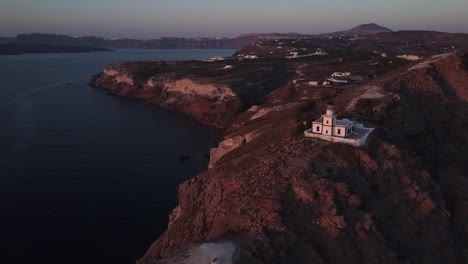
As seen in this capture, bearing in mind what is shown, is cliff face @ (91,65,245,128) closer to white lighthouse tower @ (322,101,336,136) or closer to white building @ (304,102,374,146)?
white building @ (304,102,374,146)

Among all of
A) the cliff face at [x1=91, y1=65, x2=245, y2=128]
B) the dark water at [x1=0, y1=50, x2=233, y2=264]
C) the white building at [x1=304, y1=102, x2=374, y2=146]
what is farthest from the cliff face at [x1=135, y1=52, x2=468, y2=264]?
the cliff face at [x1=91, y1=65, x2=245, y2=128]

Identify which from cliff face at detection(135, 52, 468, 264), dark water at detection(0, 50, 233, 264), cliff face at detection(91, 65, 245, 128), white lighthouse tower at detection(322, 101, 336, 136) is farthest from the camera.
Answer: cliff face at detection(91, 65, 245, 128)

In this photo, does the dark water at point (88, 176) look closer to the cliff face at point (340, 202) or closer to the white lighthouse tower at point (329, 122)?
the cliff face at point (340, 202)

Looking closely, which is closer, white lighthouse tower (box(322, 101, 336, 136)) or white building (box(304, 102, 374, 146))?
white building (box(304, 102, 374, 146))

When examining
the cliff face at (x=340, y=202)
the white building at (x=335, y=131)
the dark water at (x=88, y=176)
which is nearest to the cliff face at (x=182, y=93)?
the dark water at (x=88, y=176)

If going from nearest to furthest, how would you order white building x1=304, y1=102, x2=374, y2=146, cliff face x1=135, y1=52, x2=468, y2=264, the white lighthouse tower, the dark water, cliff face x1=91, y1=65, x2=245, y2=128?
cliff face x1=135, y1=52, x2=468, y2=264, white building x1=304, y1=102, x2=374, y2=146, the white lighthouse tower, the dark water, cliff face x1=91, y1=65, x2=245, y2=128
